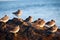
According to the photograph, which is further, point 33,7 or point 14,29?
point 33,7

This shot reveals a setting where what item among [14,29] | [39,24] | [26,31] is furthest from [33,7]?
[14,29]

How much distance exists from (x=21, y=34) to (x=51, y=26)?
2198 millimetres

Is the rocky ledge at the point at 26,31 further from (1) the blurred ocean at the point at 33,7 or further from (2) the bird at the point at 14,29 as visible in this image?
(1) the blurred ocean at the point at 33,7

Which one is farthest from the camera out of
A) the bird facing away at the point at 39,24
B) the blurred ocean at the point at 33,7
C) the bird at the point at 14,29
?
the blurred ocean at the point at 33,7

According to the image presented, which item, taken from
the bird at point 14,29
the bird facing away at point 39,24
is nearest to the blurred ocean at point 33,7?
the bird facing away at point 39,24

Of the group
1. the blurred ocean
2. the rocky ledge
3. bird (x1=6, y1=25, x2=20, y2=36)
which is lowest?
the blurred ocean

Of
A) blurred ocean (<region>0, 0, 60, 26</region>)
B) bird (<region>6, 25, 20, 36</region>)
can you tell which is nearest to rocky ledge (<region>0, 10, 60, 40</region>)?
bird (<region>6, 25, 20, 36</region>)

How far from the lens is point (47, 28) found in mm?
15438

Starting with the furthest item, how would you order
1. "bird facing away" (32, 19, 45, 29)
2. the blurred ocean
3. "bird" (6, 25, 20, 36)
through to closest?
the blurred ocean → "bird facing away" (32, 19, 45, 29) → "bird" (6, 25, 20, 36)

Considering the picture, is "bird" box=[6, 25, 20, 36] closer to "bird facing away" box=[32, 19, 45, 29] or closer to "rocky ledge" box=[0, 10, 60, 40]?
"rocky ledge" box=[0, 10, 60, 40]

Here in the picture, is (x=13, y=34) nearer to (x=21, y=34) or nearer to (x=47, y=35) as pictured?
(x=21, y=34)

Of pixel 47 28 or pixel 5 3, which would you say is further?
pixel 5 3

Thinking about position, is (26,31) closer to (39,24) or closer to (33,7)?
(39,24)

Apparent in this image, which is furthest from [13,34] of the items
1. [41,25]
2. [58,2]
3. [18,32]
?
[58,2]
